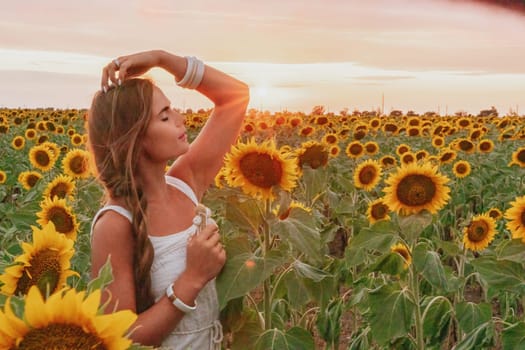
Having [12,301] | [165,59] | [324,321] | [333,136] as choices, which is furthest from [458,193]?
[12,301]

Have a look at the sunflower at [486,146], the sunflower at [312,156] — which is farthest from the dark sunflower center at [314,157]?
the sunflower at [486,146]

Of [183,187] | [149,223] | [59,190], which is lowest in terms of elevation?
[59,190]

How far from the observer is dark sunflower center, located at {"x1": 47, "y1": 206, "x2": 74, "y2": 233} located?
4010 mm

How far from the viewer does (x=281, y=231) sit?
255cm

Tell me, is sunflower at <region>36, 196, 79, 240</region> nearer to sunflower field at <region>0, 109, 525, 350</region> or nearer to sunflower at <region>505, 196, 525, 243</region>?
sunflower field at <region>0, 109, 525, 350</region>

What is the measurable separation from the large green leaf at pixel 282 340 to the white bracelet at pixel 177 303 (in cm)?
47

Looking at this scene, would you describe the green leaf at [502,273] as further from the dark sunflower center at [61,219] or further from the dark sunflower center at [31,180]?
the dark sunflower center at [31,180]

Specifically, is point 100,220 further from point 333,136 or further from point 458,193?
point 333,136

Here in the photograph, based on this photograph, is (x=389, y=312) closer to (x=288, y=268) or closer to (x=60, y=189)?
(x=288, y=268)

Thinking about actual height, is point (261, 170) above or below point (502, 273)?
above

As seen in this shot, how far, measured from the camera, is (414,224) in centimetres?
308

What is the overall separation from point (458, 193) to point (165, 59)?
577 cm

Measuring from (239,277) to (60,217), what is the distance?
6.17 feet

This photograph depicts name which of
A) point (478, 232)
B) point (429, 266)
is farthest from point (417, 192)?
point (478, 232)
